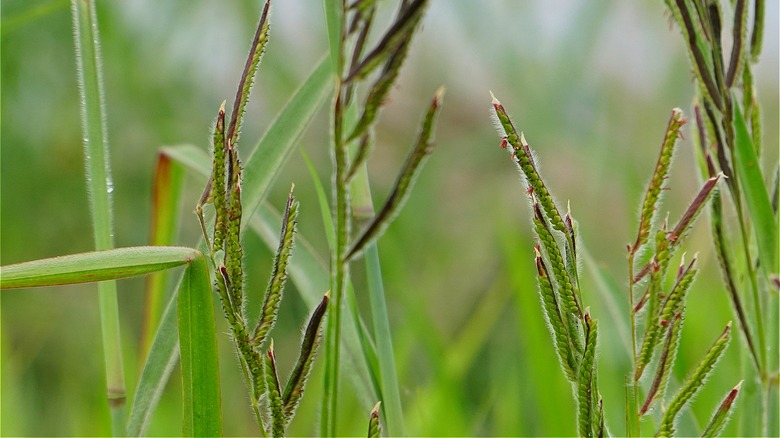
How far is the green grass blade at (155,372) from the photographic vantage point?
437 mm

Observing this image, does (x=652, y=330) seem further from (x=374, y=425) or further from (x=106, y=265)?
(x=106, y=265)

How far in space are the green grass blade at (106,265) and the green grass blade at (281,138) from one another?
8 cm

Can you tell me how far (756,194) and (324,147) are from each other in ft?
5.18

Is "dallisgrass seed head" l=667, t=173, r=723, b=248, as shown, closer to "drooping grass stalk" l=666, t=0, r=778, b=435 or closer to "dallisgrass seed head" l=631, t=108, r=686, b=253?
"dallisgrass seed head" l=631, t=108, r=686, b=253

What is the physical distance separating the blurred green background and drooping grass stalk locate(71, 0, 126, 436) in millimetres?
755

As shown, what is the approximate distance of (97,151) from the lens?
0.44m

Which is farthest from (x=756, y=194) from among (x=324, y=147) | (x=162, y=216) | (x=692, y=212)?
(x=324, y=147)

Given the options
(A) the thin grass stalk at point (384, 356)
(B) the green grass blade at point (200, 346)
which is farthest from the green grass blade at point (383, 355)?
(B) the green grass blade at point (200, 346)

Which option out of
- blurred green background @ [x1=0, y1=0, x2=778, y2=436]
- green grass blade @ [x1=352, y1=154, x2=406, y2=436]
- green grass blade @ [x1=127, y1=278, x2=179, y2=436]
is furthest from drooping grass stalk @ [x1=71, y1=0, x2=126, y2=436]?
blurred green background @ [x1=0, y1=0, x2=778, y2=436]

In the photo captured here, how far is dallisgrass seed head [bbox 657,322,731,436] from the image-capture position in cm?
33

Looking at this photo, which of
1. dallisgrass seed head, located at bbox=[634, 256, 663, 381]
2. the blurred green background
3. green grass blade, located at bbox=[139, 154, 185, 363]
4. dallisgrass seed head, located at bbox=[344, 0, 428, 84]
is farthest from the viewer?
the blurred green background

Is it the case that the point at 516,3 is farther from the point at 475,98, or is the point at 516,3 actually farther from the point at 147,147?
the point at 147,147

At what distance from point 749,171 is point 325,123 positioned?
66.7 inches

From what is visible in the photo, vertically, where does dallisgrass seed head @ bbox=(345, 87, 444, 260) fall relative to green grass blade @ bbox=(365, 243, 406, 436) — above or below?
above
